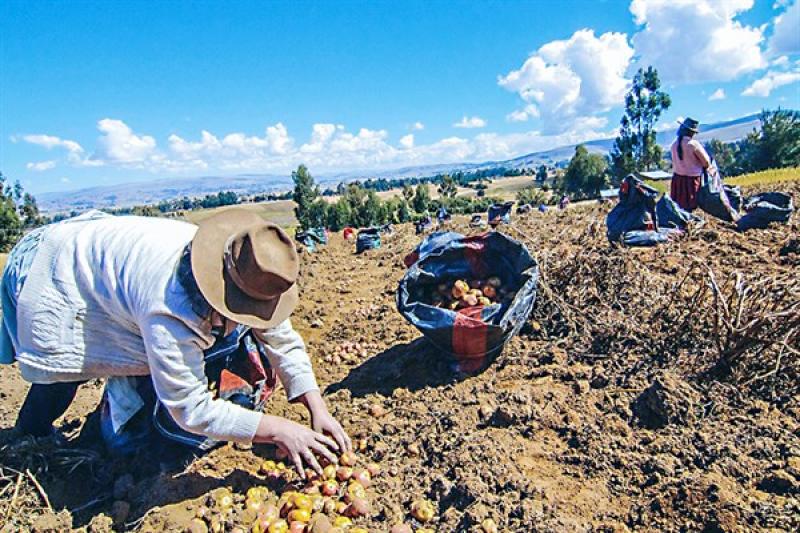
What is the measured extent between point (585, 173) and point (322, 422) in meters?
59.6

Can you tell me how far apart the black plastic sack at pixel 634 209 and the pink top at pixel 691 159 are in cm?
118

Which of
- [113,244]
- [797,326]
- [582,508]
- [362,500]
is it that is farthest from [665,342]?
[113,244]

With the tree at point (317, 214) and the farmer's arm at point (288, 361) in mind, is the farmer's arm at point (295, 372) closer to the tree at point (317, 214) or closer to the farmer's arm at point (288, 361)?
the farmer's arm at point (288, 361)

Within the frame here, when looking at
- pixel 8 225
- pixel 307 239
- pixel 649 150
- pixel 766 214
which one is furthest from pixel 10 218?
pixel 649 150

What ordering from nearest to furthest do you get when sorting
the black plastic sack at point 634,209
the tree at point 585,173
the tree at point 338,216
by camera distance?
the black plastic sack at point 634,209, the tree at point 338,216, the tree at point 585,173

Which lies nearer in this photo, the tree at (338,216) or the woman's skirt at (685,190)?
the woman's skirt at (685,190)

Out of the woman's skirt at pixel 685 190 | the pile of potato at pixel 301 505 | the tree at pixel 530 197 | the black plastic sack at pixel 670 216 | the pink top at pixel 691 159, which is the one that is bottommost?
the tree at pixel 530 197

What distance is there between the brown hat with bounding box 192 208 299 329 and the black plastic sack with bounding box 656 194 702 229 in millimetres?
5433

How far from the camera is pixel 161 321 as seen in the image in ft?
5.79

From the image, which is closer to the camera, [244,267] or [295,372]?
[244,267]

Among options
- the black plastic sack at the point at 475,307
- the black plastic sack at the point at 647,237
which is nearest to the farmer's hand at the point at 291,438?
the black plastic sack at the point at 475,307

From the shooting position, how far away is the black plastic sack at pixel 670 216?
580cm

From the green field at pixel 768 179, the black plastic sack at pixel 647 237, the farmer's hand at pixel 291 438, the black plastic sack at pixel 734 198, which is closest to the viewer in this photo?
the farmer's hand at pixel 291 438

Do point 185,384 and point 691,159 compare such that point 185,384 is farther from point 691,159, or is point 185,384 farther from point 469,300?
point 691,159
